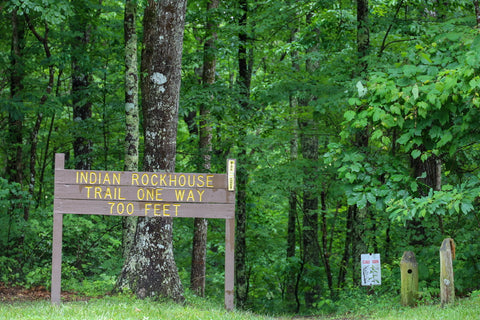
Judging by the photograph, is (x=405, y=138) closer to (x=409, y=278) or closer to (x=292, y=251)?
(x=409, y=278)

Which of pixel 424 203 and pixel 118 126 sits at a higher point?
pixel 118 126

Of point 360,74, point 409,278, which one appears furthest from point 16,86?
point 409,278

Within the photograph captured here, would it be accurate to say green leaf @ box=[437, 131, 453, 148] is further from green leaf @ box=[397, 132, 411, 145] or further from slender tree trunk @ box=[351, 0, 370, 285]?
slender tree trunk @ box=[351, 0, 370, 285]

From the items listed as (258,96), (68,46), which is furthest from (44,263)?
(258,96)

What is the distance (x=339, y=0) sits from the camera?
12.9 meters

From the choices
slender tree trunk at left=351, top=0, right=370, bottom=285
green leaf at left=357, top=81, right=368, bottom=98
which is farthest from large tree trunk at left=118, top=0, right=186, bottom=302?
slender tree trunk at left=351, top=0, right=370, bottom=285

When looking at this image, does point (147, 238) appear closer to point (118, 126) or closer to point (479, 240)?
point (479, 240)

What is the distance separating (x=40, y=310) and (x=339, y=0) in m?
9.85

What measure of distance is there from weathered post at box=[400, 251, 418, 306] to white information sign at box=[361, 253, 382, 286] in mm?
1153

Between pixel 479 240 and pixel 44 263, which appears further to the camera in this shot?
pixel 44 263

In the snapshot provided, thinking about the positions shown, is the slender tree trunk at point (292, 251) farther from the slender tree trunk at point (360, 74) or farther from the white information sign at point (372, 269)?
the white information sign at point (372, 269)

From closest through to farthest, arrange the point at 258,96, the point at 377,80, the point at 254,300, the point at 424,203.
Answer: the point at 424,203
the point at 377,80
the point at 258,96
the point at 254,300

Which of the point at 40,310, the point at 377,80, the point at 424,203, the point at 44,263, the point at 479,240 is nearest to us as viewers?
the point at 40,310

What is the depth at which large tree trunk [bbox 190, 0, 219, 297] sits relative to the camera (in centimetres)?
1328
